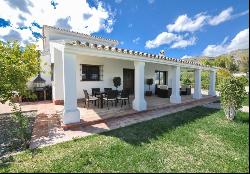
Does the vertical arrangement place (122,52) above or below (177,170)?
above

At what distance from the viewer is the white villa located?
711 centimetres

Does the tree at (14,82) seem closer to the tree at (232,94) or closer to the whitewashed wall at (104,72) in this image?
the whitewashed wall at (104,72)

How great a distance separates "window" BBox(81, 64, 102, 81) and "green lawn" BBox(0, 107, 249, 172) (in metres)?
6.71

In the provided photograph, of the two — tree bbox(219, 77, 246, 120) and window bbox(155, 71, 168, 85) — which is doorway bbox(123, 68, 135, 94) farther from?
tree bbox(219, 77, 246, 120)

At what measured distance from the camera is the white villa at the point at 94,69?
7.11m

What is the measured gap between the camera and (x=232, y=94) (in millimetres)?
8398

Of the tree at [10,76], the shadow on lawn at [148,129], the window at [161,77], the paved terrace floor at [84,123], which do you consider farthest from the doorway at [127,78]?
the tree at [10,76]

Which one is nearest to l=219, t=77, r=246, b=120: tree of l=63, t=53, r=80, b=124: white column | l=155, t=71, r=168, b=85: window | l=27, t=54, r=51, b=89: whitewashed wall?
l=63, t=53, r=80, b=124: white column

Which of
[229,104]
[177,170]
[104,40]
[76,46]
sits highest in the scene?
[104,40]

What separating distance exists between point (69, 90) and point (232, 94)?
7.46 meters

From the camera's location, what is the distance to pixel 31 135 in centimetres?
648

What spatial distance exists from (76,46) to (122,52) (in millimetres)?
2430

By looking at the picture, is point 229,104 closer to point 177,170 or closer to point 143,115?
point 143,115

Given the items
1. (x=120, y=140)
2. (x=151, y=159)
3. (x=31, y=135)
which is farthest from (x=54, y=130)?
(x=151, y=159)
